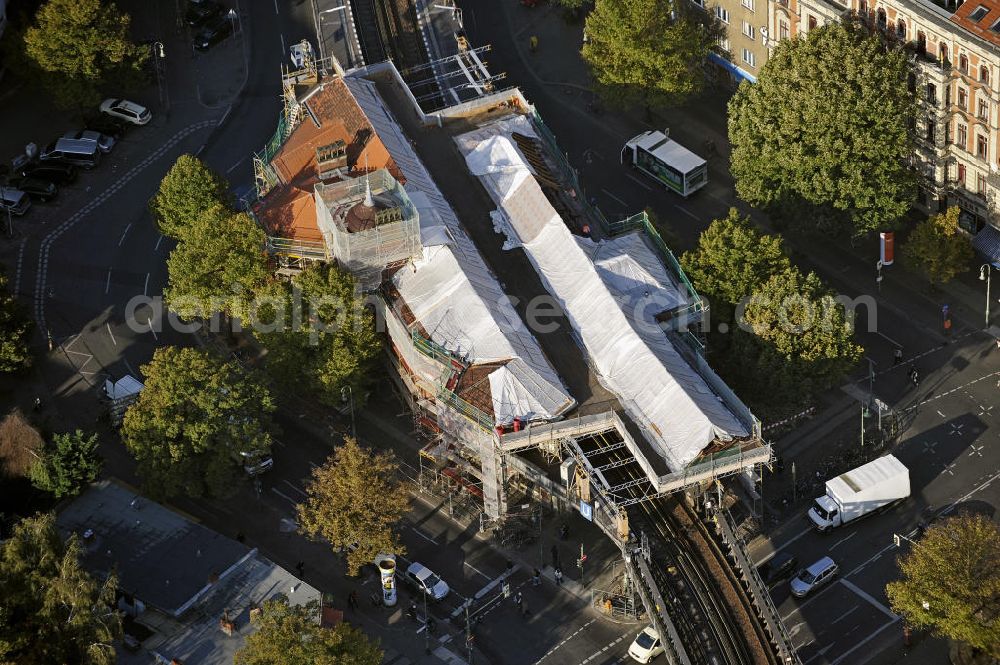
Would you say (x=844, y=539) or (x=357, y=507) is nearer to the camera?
(x=357, y=507)

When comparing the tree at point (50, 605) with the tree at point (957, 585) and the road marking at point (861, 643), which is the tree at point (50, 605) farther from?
the tree at point (957, 585)

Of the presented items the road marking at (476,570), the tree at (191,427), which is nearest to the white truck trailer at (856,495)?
the road marking at (476,570)

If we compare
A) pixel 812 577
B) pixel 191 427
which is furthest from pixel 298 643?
pixel 812 577

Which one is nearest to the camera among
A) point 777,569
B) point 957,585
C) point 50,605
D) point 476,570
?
point 957,585

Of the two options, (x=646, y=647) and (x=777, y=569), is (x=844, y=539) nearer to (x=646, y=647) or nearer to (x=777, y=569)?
(x=777, y=569)

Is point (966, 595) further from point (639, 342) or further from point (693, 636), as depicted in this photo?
point (639, 342)

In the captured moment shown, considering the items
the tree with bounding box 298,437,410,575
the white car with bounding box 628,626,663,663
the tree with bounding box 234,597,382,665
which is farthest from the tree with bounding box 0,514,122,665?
the white car with bounding box 628,626,663,663
